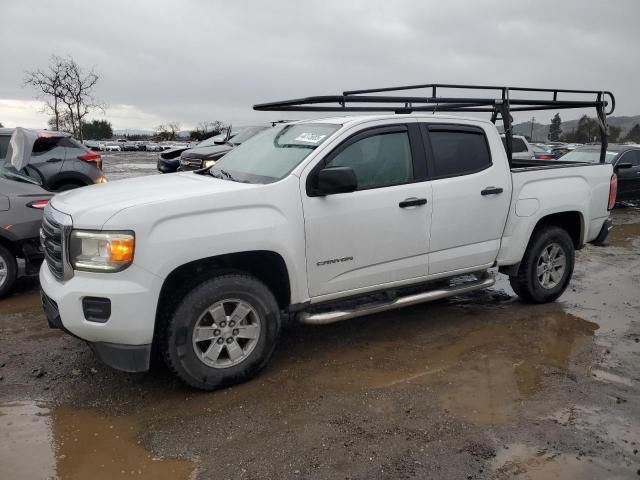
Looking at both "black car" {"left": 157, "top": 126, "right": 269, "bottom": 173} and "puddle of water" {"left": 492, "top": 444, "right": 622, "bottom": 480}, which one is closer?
"puddle of water" {"left": 492, "top": 444, "right": 622, "bottom": 480}

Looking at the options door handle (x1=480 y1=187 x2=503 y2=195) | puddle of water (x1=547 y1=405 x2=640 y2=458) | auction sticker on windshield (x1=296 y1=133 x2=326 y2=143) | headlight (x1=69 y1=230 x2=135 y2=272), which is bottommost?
puddle of water (x1=547 y1=405 x2=640 y2=458)

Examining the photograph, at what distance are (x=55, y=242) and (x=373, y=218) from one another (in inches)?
88.7

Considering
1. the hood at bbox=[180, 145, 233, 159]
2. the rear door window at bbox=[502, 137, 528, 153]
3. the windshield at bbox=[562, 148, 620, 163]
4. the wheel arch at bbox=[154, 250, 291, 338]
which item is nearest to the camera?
the wheel arch at bbox=[154, 250, 291, 338]

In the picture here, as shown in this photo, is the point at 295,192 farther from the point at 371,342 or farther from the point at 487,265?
the point at 487,265

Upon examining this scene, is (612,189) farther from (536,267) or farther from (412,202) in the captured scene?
(412,202)

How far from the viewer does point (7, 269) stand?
5.58 metres

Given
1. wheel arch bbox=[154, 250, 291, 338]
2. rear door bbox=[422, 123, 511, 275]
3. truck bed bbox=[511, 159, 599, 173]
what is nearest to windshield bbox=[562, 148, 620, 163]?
truck bed bbox=[511, 159, 599, 173]

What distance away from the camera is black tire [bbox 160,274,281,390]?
3455 millimetres

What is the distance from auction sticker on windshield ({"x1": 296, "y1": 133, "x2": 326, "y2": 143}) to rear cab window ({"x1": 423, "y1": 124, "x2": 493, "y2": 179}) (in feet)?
3.22

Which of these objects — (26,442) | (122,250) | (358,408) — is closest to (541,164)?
(358,408)

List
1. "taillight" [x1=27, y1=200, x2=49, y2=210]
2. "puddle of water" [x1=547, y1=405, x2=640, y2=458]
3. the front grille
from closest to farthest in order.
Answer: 1. "puddle of water" [x1=547, y1=405, x2=640, y2=458]
2. the front grille
3. "taillight" [x1=27, y1=200, x2=49, y2=210]

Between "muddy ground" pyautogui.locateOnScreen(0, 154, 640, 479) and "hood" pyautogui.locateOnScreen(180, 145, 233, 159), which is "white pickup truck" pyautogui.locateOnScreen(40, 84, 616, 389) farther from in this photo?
"hood" pyautogui.locateOnScreen(180, 145, 233, 159)

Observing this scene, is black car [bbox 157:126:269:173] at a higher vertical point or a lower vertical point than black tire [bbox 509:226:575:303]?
higher

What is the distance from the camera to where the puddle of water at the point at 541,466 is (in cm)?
282
